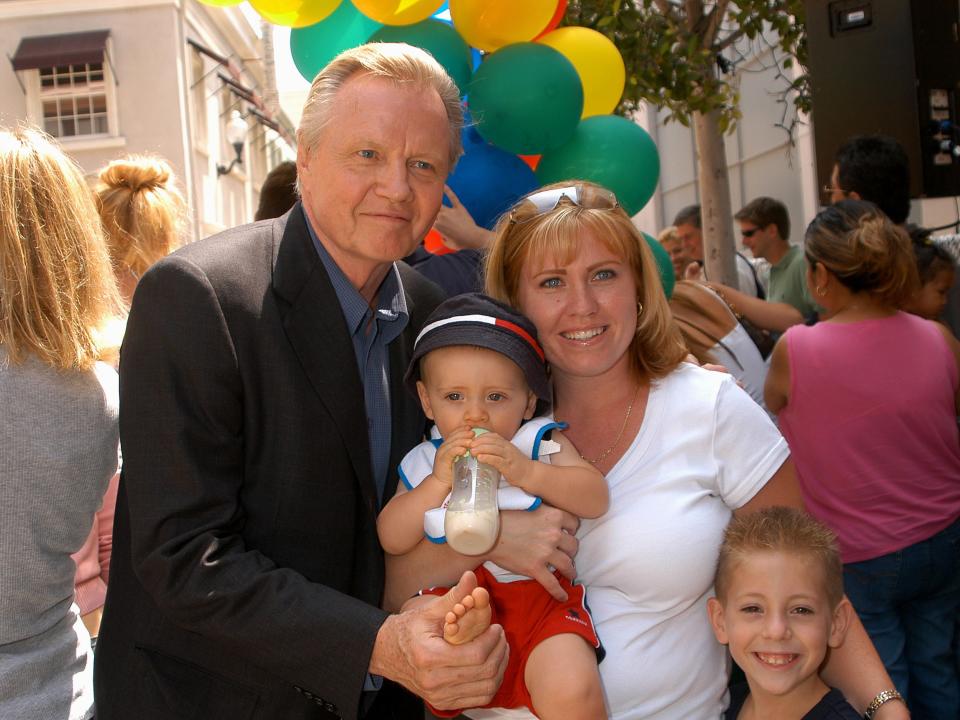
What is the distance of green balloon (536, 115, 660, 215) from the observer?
4.14m

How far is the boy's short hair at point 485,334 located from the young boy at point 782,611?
0.58 meters

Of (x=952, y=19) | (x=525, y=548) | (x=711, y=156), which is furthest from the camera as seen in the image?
(x=711, y=156)

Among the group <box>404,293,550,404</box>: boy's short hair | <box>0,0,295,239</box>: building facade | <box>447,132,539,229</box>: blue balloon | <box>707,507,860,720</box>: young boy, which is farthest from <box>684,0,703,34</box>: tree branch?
<box>0,0,295,239</box>: building facade

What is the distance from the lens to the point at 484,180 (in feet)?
13.0

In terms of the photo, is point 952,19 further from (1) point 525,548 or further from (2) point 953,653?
(1) point 525,548

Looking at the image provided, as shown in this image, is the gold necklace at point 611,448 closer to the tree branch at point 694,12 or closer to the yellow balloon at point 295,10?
the yellow balloon at point 295,10

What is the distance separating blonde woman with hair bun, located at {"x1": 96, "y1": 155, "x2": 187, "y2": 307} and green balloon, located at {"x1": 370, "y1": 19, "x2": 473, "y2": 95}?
1.07 metres

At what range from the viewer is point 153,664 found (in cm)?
195

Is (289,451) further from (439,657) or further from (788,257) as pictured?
(788,257)

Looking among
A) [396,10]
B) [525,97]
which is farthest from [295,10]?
[525,97]

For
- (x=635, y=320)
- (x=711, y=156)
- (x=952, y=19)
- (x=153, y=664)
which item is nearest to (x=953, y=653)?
(x=635, y=320)

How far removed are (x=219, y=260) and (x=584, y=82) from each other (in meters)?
2.88

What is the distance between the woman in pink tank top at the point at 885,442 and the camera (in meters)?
3.55

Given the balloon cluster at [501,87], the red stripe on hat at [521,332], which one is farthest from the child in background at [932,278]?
the red stripe on hat at [521,332]
